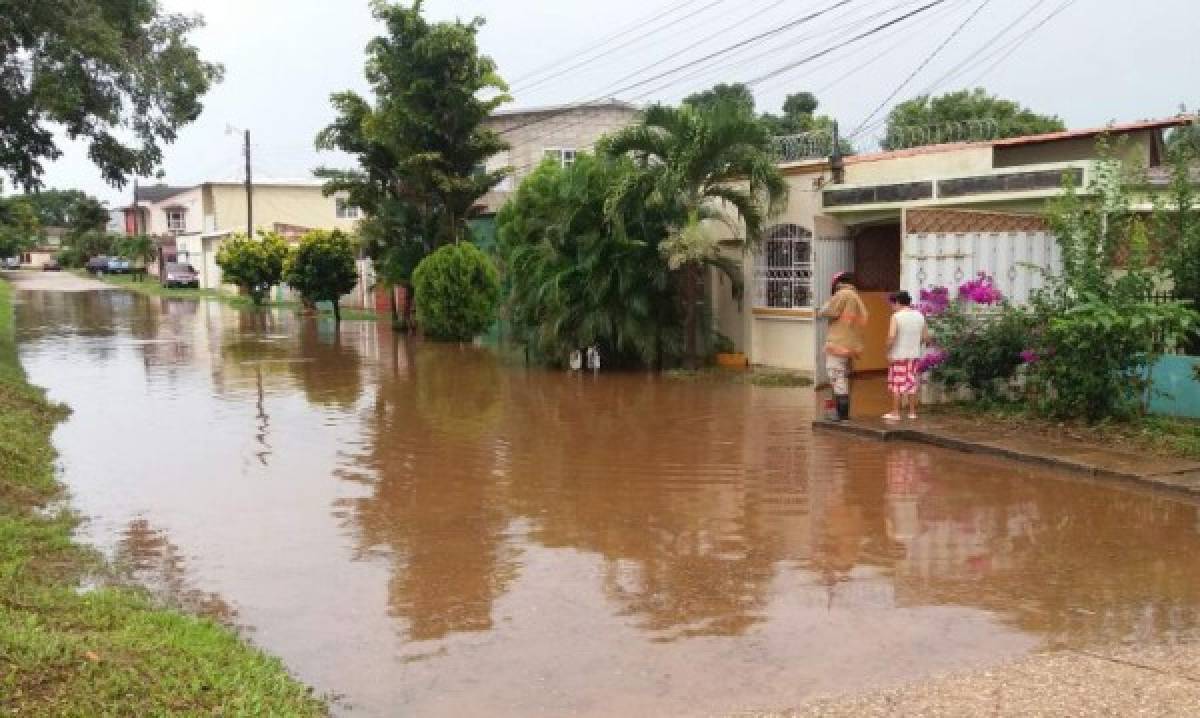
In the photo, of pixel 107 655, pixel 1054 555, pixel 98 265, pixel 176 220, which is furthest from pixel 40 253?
pixel 1054 555

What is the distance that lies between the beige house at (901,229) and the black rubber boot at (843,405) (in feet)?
5.72

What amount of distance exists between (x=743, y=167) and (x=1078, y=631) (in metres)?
11.1

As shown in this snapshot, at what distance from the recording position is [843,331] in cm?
1134

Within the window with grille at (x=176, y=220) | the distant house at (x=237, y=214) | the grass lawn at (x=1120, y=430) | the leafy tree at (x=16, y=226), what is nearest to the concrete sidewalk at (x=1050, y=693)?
the grass lawn at (x=1120, y=430)

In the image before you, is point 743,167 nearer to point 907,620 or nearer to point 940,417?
point 940,417

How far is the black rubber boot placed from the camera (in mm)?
11734

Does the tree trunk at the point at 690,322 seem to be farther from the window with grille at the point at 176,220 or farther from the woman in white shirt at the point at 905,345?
the window with grille at the point at 176,220

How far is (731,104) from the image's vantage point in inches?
617

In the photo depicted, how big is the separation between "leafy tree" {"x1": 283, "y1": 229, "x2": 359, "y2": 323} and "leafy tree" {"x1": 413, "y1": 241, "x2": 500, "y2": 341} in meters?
7.91

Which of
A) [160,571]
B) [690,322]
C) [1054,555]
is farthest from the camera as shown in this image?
[690,322]

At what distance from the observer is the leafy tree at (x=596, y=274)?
1631cm

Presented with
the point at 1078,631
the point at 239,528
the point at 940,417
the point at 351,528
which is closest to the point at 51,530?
the point at 239,528

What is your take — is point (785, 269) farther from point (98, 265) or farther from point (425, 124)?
point (98, 265)

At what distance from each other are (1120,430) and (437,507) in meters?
6.65
